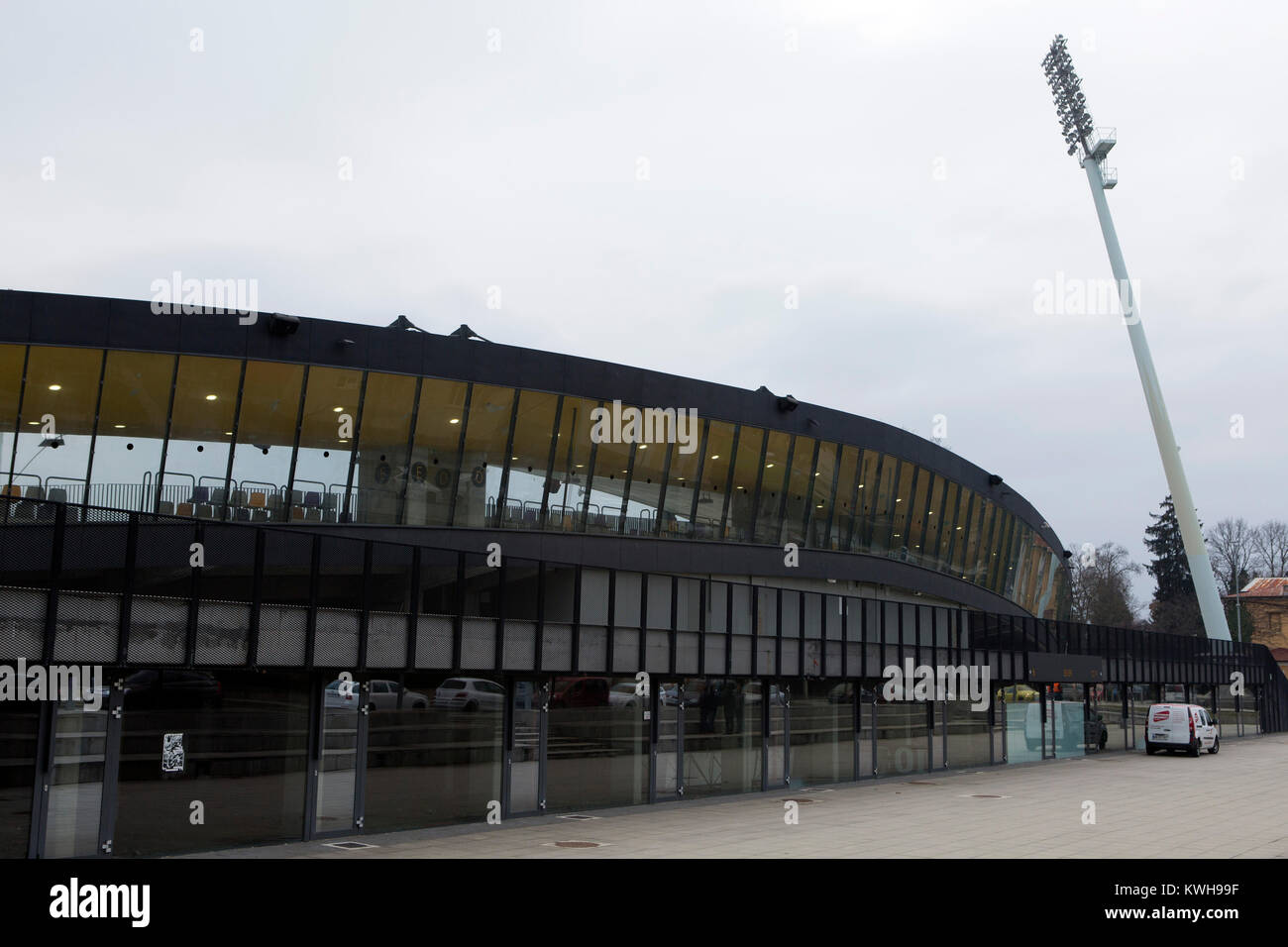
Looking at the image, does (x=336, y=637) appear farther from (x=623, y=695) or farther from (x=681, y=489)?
(x=681, y=489)

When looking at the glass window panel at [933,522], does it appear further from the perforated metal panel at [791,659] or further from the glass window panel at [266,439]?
the glass window panel at [266,439]

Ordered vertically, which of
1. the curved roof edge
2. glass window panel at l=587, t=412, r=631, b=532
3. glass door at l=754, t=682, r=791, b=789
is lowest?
glass door at l=754, t=682, r=791, b=789

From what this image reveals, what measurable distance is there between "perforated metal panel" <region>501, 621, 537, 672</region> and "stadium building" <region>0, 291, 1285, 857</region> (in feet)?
0.28

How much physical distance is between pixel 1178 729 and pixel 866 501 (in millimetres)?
16527

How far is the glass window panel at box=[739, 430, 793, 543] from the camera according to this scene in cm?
3800

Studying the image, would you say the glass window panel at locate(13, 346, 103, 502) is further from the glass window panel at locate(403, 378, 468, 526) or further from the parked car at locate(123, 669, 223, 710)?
the parked car at locate(123, 669, 223, 710)

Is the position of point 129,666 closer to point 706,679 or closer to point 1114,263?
point 706,679

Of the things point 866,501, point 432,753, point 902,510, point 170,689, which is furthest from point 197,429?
point 902,510

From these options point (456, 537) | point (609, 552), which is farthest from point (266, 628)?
point (609, 552)

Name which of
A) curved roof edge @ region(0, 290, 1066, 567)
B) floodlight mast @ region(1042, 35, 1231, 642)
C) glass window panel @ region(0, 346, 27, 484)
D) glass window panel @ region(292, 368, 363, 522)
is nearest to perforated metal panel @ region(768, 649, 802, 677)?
curved roof edge @ region(0, 290, 1066, 567)

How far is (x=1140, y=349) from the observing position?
246ft

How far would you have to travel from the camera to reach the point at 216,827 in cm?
1769
